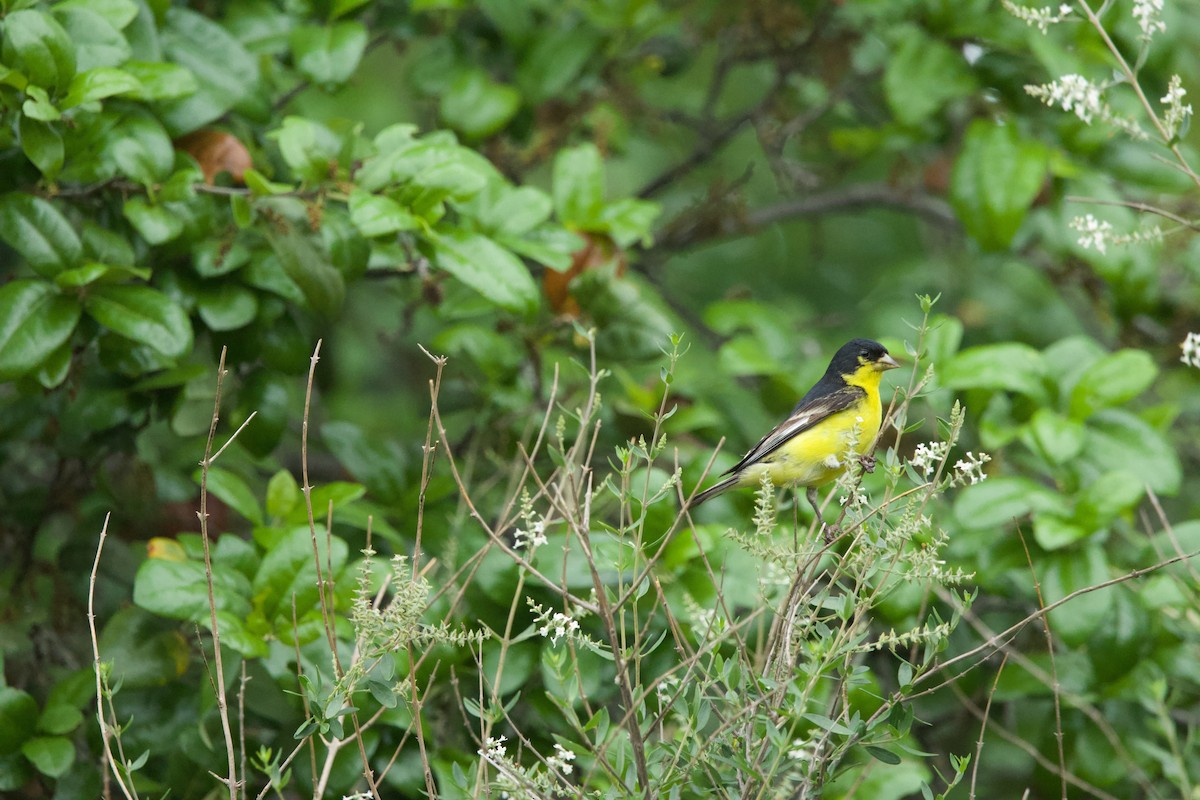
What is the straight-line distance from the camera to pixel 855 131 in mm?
5781

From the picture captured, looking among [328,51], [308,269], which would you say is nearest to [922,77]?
[328,51]

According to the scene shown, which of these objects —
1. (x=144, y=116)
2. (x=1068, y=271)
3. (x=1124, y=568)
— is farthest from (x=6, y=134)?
(x=1068, y=271)

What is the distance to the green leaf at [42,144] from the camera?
10.6 feet

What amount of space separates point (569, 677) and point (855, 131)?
4.04 metres

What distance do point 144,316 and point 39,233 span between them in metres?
0.37

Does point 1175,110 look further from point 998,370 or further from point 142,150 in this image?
point 142,150

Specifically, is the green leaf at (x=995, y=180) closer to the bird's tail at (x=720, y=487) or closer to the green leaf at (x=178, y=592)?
the bird's tail at (x=720, y=487)

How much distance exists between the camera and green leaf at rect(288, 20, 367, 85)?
13.1 feet

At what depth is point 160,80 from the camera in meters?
3.47

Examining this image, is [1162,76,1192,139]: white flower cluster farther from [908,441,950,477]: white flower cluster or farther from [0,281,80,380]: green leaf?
[0,281,80,380]: green leaf

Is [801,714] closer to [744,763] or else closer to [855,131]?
[744,763]

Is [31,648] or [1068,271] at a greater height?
[1068,271]

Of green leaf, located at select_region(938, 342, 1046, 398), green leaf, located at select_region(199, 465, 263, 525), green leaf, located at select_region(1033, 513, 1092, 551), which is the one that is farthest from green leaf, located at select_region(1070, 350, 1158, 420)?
green leaf, located at select_region(199, 465, 263, 525)

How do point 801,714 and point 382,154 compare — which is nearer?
point 801,714
